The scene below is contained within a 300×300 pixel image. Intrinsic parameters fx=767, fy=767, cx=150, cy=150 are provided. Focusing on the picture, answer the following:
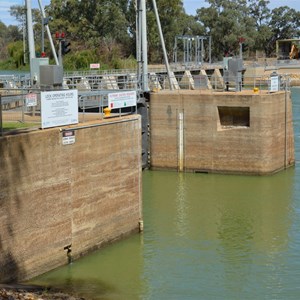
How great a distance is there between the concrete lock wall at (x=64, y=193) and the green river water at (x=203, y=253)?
58 centimetres

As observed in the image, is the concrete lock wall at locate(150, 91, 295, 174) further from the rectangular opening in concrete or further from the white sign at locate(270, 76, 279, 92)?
the white sign at locate(270, 76, 279, 92)

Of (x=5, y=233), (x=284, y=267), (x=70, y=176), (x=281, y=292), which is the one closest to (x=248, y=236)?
(x=284, y=267)

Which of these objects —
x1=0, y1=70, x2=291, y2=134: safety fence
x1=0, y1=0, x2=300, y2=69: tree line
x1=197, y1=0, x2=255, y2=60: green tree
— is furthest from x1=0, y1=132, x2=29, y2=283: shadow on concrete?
x1=197, y1=0, x2=255, y2=60: green tree

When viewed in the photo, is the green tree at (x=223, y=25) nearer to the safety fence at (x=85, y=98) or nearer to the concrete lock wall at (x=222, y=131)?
the safety fence at (x=85, y=98)

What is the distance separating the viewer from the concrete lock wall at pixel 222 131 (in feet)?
98.8

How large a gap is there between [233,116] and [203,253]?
12.1 meters

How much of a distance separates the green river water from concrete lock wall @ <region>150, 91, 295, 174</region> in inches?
85.6

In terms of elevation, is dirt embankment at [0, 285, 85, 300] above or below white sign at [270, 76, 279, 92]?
below

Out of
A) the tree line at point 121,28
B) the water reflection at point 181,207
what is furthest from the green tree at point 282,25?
the water reflection at point 181,207

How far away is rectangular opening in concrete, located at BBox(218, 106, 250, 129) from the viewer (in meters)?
30.8

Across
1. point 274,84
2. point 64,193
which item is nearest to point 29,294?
point 64,193

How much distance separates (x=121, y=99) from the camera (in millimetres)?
22625

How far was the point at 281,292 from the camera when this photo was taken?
16781 mm

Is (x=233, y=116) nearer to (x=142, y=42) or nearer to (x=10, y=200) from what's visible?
(x=142, y=42)
